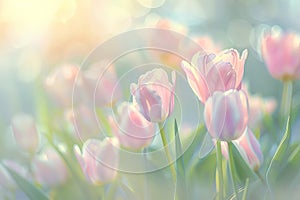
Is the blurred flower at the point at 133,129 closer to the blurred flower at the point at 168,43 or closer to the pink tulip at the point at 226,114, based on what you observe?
the pink tulip at the point at 226,114

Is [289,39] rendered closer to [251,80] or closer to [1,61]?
[251,80]

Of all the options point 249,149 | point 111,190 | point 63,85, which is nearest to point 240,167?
point 249,149

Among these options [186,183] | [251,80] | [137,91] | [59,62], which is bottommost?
[186,183]

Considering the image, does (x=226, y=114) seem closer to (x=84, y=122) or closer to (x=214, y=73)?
(x=214, y=73)

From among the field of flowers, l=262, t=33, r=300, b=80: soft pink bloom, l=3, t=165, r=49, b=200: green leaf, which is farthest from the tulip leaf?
l=262, t=33, r=300, b=80: soft pink bloom

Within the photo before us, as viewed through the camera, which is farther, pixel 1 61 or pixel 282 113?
pixel 1 61

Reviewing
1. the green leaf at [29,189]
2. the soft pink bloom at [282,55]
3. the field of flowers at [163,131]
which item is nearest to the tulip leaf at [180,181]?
the field of flowers at [163,131]

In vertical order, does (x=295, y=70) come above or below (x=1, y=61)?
below

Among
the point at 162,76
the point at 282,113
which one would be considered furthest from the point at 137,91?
the point at 282,113
